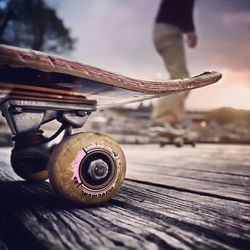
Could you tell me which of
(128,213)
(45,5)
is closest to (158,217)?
(128,213)

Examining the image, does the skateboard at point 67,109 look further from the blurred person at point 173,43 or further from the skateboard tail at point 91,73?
the blurred person at point 173,43

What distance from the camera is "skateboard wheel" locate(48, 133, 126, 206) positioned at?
0.78 metres

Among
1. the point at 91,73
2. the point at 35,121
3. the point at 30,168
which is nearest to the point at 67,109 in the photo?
the point at 35,121

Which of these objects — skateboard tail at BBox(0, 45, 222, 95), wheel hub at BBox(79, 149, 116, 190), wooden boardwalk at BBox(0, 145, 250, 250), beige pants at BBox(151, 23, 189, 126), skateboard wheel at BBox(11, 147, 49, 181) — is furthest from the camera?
beige pants at BBox(151, 23, 189, 126)

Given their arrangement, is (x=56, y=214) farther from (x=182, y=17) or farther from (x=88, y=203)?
(x=182, y=17)

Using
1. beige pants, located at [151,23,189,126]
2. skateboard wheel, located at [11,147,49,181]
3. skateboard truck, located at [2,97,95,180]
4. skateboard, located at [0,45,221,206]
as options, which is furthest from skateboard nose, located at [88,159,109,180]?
beige pants, located at [151,23,189,126]

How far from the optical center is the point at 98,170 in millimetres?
810

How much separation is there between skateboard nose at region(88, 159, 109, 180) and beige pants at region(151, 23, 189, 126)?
11.0 ft

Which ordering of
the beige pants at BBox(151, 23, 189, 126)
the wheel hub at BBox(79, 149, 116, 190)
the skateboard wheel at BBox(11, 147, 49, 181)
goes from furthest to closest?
the beige pants at BBox(151, 23, 189, 126) < the skateboard wheel at BBox(11, 147, 49, 181) < the wheel hub at BBox(79, 149, 116, 190)

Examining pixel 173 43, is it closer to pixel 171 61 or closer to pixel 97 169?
pixel 171 61

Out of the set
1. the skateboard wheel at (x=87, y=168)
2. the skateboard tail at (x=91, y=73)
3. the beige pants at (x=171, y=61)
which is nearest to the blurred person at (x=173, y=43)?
the beige pants at (x=171, y=61)

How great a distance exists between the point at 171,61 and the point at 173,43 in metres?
0.28

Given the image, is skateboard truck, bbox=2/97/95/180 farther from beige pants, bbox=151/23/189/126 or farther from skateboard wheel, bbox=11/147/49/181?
beige pants, bbox=151/23/189/126

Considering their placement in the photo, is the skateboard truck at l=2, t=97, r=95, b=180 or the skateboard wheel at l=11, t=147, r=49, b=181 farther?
the skateboard wheel at l=11, t=147, r=49, b=181
